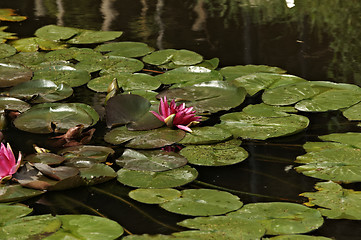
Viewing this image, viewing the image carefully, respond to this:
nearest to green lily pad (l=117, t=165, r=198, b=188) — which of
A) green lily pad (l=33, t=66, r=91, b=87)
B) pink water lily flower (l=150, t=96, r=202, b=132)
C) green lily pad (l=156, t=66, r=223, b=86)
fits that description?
pink water lily flower (l=150, t=96, r=202, b=132)

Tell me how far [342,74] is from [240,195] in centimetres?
127

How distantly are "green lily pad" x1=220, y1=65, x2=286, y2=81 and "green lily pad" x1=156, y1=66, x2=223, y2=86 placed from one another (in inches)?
2.9

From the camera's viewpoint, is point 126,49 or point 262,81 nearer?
point 262,81

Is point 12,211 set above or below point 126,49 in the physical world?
below

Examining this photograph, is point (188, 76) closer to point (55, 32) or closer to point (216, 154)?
point (216, 154)

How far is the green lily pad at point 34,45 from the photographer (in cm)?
332

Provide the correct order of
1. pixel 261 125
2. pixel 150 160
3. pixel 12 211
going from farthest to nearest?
1. pixel 261 125
2. pixel 150 160
3. pixel 12 211

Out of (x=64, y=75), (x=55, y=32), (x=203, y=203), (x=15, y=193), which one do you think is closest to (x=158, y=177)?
(x=203, y=203)

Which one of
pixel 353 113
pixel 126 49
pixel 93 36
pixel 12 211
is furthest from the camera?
pixel 93 36

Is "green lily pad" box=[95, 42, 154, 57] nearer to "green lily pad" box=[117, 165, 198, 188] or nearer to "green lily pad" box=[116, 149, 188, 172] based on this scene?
"green lily pad" box=[116, 149, 188, 172]

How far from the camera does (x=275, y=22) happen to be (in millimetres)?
3793

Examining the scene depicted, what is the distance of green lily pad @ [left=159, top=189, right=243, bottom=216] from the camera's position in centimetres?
171

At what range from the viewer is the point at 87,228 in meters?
1.62

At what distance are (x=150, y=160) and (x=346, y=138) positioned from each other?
0.72 m
